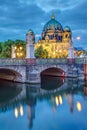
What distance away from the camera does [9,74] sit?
6100 centimetres

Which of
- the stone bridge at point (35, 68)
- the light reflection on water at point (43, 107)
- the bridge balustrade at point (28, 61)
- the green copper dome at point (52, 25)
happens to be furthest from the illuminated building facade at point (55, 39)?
the light reflection on water at point (43, 107)

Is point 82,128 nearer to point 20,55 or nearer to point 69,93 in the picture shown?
point 69,93

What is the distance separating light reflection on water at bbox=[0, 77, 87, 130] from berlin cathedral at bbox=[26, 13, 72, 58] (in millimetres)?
64298

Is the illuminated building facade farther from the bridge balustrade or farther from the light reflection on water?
the light reflection on water

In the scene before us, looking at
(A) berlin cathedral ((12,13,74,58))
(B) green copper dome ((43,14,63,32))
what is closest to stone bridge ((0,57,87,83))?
(A) berlin cathedral ((12,13,74,58))

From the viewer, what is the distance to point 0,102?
40.9m

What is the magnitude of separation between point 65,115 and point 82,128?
5218 mm

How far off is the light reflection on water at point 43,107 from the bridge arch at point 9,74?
6.58 ft

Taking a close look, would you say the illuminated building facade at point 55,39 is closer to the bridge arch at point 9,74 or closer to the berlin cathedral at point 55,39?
the berlin cathedral at point 55,39

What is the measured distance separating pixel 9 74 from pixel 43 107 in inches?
959

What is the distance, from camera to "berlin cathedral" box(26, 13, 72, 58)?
12050 cm

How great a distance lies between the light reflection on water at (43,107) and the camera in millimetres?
29766

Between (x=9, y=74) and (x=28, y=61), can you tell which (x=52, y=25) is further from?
(x=28, y=61)

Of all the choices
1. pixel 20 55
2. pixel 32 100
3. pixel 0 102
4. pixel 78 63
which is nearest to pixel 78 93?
pixel 32 100
